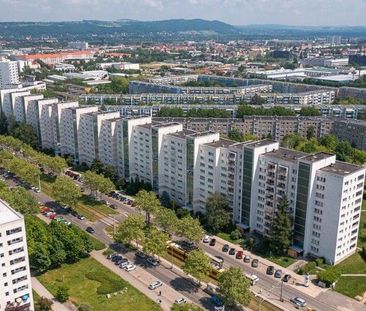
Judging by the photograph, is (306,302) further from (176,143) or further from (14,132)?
(14,132)

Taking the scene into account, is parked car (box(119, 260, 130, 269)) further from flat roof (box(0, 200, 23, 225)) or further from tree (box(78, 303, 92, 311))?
flat roof (box(0, 200, 23, 225))

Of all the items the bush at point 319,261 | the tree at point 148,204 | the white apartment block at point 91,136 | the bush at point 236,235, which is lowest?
the bush at point 319,261

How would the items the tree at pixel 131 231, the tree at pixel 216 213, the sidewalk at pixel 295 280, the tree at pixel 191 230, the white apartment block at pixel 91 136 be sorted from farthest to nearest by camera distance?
the white apartment block at pixel 91 136 < the tree at pixel 216 213 < the tree at pixel 191 230 < the tree at pixel 131 231 < the sidewalk at pixel 295 280

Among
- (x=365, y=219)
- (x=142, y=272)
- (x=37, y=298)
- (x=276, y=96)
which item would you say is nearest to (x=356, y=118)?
(x=276, y=96)

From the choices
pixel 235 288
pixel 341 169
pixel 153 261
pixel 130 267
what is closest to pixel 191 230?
pixel 153 261

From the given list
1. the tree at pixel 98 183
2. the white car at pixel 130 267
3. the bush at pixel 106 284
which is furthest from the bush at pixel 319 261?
the tree at pixel 98 183

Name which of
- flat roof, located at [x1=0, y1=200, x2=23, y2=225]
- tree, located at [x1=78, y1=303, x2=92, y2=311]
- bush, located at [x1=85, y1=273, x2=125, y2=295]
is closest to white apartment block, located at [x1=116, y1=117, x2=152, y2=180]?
bush, located at [x1=85, y1=273, x2=125, y2=295]

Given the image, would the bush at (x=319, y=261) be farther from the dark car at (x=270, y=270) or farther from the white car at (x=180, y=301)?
the white car at (x=180, y=301)

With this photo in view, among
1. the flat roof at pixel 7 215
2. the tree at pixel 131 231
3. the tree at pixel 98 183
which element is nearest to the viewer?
the flat roof at pixel 7 215
